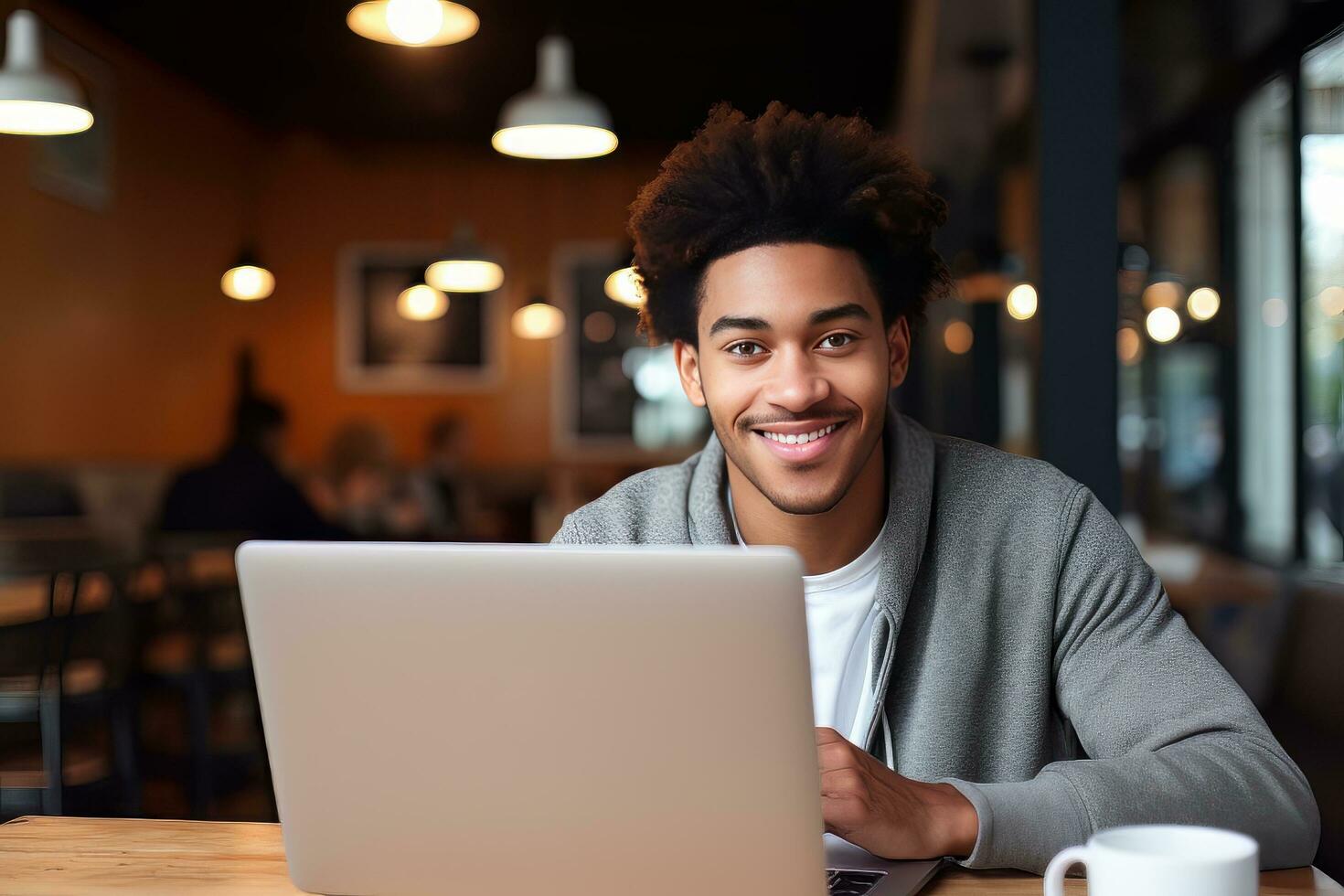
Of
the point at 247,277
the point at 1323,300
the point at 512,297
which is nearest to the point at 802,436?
the point at 1323,300

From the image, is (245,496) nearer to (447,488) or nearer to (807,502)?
(447,488)

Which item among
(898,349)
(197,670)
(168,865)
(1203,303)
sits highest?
(1203,303)

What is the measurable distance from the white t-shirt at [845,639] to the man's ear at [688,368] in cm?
27

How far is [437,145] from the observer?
30.3ft

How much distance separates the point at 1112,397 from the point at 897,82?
552 centimetres

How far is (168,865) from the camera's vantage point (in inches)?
44.4

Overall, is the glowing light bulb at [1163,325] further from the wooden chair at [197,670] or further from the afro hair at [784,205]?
the afro hair at [784,205]

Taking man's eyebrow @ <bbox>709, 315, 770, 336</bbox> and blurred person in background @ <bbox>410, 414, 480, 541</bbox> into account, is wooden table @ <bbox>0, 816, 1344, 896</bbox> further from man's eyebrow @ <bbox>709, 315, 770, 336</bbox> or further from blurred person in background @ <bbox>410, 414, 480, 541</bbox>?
blurred person in background @ <bbox>410, 414, 480, 541</bbox>

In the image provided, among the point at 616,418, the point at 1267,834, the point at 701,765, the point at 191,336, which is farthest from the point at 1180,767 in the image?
the point at 616,418

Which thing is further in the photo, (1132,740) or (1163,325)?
(1163,325)

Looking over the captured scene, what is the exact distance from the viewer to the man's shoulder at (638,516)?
155cm

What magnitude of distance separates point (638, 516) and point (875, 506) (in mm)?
280

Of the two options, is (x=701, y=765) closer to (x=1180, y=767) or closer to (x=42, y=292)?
(x=1180, y=767)

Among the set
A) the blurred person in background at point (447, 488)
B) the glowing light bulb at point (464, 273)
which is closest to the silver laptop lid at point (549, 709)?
the glowing light bulb at point (464, 273)
